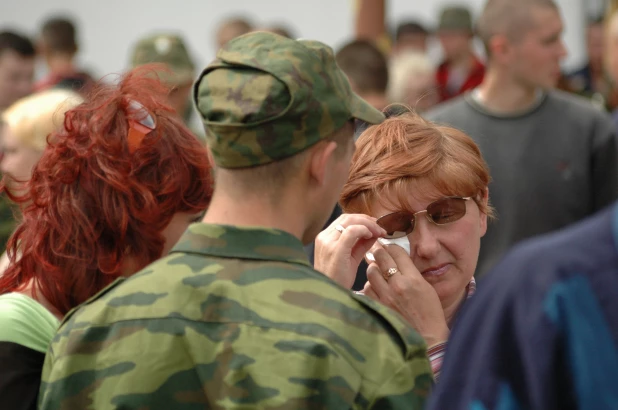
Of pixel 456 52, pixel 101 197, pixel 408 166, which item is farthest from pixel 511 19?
pixel 456 52

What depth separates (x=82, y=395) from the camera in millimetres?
1802

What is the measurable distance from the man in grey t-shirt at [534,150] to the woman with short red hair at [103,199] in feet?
7.98

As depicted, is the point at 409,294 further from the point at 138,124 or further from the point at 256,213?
the point at 138,124

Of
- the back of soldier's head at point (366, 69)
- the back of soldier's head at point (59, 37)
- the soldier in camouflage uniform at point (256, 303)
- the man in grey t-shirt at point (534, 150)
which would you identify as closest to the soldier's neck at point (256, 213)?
the soldier in camouflage uniform at point (256, 303)

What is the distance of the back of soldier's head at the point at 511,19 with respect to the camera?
4.87 m

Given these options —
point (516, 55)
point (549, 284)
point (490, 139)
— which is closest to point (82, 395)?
point (549, 284)

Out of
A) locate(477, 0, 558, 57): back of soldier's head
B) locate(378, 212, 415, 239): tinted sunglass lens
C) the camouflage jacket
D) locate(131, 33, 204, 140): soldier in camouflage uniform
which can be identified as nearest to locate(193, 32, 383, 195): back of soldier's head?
the camouflage jacket

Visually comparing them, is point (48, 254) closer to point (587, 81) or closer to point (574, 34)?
point (587, 81)

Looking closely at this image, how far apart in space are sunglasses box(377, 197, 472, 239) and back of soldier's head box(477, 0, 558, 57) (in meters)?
2.66

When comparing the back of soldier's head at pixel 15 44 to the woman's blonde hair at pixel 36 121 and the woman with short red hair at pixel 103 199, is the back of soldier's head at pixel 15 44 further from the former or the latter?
the woman with short red hair at pixel 103 199

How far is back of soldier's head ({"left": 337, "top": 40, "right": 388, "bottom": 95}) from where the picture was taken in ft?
17.8

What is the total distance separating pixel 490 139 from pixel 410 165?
2.30 meters

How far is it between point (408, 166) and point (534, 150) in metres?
2.34

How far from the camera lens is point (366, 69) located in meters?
5.44
